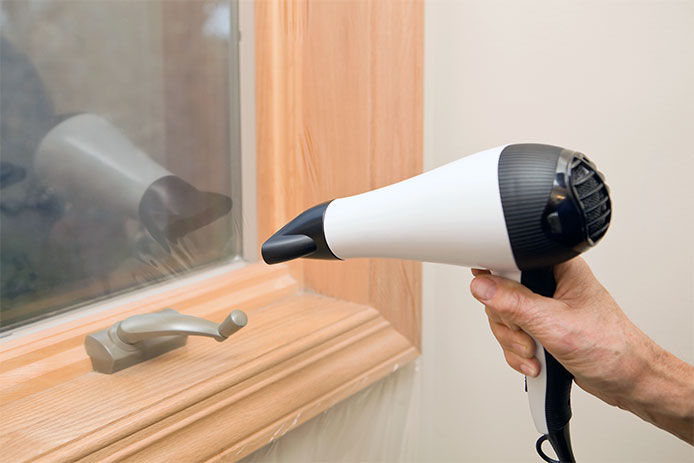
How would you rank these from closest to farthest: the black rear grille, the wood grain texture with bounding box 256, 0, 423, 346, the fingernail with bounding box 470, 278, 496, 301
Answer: the black rear grille < the fingernail with bounding box 470, 278, 496, 301 < the wood grain texture with bounding box 256, 0, 423, 346

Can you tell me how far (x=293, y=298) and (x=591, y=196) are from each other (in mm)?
512

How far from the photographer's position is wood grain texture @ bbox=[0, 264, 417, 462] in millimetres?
562

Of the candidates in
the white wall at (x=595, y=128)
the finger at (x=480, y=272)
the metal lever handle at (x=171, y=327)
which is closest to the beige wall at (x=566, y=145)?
the white wall at (x=595, y=128)

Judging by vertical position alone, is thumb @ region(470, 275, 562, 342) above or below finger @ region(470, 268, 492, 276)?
below

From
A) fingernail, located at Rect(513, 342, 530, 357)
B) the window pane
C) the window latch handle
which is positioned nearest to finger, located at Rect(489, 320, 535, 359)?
fingernail, located at Rect(513, 342, 530, 357)

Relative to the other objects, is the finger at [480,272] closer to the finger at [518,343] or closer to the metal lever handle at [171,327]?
the finger at [518,343]

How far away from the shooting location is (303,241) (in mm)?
619

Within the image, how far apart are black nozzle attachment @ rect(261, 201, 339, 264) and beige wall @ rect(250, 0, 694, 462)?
0.26 meters

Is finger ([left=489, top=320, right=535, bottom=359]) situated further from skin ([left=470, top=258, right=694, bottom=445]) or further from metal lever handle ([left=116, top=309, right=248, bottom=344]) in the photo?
metal lever handle ([left=116, top=309, right=248, bottom=344])

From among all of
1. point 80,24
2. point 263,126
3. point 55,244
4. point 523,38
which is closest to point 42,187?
point 55,244

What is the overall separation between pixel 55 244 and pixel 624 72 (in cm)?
71

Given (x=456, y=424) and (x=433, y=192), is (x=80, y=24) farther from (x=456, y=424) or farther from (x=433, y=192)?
(x=456, y=424)

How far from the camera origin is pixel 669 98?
2.55 ft

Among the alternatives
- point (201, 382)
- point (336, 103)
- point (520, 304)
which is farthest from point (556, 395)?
point (336, 103)
